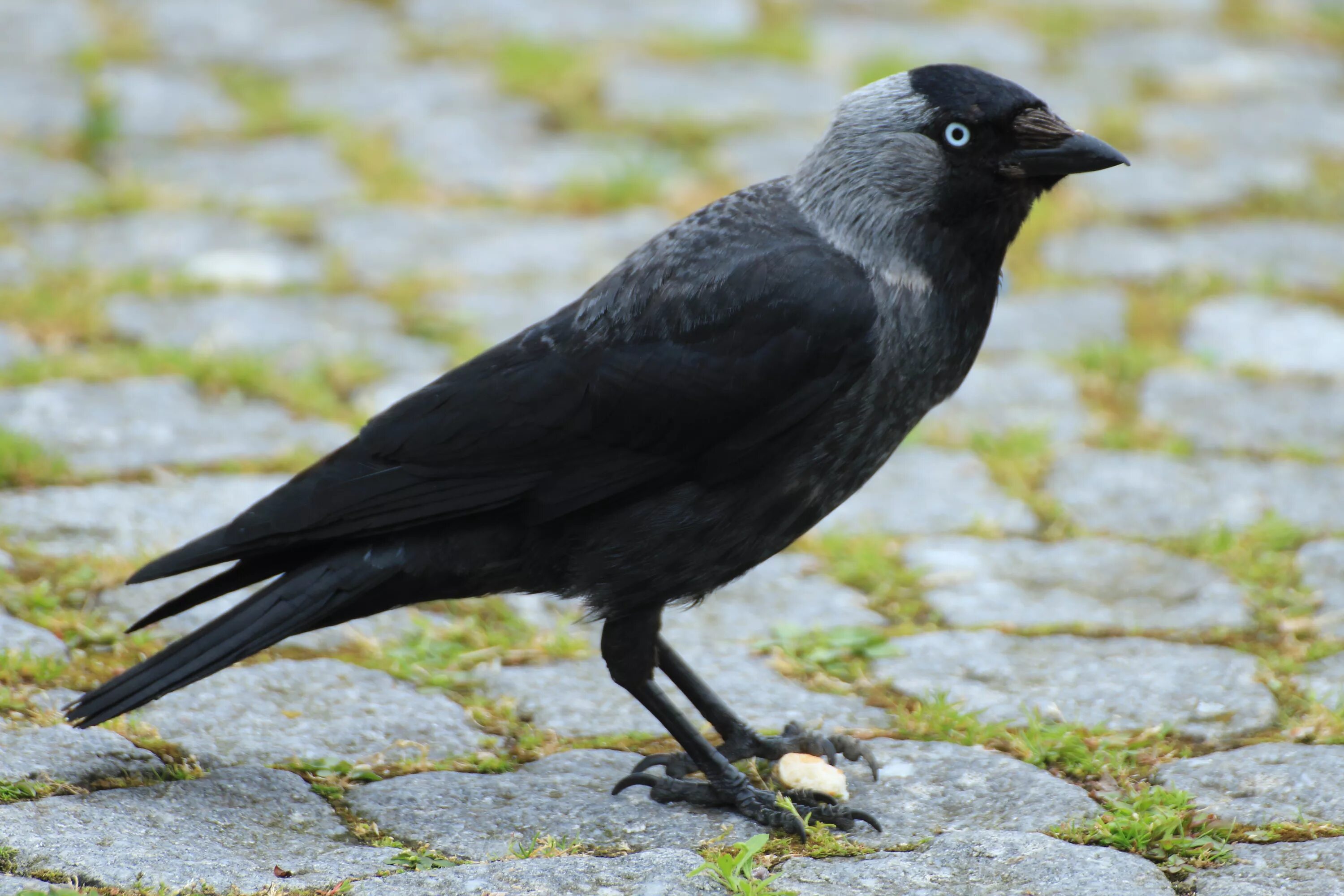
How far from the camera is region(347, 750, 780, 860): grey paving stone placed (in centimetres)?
259

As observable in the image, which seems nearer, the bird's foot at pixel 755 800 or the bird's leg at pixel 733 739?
the bird's foot at pixel 755 800

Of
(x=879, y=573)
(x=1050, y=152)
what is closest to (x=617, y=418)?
(x=1050, y=152)

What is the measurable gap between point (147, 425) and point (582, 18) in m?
4.10

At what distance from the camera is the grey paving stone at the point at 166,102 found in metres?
6.34

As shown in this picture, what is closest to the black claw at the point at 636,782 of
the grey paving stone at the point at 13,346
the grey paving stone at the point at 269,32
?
the grey paving stone at the point at 13,346

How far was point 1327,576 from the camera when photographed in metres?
3.64

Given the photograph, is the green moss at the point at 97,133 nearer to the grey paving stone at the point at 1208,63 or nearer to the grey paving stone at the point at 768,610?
the grey paving stone at the point at 768,610

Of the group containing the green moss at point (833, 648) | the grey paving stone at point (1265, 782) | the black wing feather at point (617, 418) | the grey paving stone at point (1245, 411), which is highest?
the black wing feather at point (617, 418)

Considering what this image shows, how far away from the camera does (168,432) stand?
13.8 feet

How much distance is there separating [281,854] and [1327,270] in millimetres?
4403

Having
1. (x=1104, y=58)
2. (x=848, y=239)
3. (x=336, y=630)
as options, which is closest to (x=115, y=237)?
(x=336, y=630)

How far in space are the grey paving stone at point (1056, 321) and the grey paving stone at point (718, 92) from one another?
1711mm

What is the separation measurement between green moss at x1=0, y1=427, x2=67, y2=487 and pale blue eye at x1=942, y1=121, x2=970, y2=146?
234cm

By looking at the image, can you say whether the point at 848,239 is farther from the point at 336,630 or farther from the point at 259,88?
the point at 259,88
